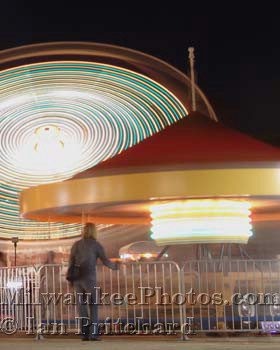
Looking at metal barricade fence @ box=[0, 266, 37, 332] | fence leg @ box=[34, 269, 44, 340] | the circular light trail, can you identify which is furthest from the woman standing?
the circular light trail

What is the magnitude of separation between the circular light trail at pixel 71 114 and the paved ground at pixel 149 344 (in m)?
8.51

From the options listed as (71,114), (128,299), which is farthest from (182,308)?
(71,114)

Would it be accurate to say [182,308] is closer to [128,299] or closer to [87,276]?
[128,299]

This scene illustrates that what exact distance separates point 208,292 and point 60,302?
2283 mm

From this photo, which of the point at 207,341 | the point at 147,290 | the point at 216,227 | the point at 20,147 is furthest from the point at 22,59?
the point at 207,341

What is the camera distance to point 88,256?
1061 centimetres

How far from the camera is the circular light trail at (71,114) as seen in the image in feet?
61.4

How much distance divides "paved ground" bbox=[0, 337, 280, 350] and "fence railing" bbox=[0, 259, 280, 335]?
0.37 m

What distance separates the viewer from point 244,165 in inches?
466

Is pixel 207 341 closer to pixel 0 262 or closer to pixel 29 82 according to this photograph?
pixel 29 82

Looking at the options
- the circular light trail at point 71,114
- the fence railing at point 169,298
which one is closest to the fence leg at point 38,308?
the fence railing at point 169,298

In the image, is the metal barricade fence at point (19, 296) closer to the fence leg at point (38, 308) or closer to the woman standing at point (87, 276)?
the fence leg at point (38, 308)

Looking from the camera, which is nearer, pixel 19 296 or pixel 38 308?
pixel 38 308

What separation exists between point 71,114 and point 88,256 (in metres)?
9.24
